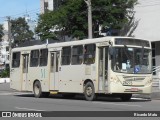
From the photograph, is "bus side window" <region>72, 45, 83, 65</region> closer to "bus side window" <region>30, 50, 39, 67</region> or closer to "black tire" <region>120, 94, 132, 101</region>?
"black tire" <region>120, 94, 132, 101</region>

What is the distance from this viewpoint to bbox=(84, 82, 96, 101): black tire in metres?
24.8

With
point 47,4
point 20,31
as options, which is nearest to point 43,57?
point 47,4

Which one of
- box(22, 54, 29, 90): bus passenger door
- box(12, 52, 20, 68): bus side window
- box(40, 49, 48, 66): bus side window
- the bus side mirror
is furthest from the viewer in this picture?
box(12, 52, 20, 68): bus side window

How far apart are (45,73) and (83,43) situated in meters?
4.25

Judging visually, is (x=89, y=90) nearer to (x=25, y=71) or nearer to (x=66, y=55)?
(x=66, y=55)

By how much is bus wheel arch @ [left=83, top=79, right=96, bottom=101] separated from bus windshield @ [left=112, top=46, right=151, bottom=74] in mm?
1821

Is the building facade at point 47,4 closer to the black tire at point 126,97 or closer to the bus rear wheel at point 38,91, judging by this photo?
the bus rear wheel at point 38,91

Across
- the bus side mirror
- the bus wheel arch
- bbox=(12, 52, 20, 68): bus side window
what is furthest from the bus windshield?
bbox=(12, 52, 20, 68): bus side window

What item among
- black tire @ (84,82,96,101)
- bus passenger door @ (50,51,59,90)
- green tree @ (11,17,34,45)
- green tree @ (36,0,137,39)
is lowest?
black tire @ (84,82,96,101)

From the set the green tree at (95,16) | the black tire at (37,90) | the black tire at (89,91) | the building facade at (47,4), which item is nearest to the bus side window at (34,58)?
the black tire at (37,90)

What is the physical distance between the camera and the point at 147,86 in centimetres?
2453

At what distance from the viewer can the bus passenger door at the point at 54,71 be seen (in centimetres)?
2810

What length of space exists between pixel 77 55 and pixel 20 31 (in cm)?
6169

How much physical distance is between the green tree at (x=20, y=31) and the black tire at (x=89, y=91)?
6130 centimetres
